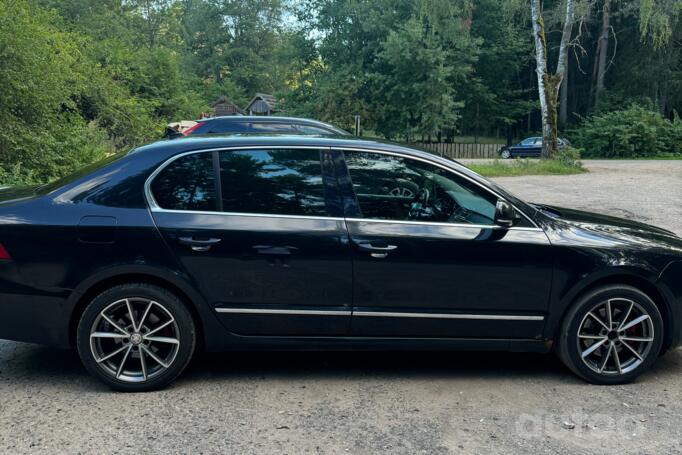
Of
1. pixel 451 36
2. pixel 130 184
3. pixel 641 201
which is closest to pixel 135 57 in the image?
pixel 451 36

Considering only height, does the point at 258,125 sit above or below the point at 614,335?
above

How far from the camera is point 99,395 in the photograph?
12.4ft

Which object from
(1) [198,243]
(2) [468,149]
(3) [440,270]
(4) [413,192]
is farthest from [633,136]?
(1) [198,243]

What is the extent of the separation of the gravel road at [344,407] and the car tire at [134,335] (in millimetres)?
127

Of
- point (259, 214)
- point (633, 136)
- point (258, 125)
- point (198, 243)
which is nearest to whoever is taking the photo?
point (198, 243)

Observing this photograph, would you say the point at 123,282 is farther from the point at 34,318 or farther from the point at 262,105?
the point at 262,105

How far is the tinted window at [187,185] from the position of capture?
12.7ft

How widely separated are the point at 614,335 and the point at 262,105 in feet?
177

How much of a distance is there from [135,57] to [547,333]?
31.0 metres

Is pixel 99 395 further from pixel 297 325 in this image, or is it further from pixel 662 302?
pixel 662 302

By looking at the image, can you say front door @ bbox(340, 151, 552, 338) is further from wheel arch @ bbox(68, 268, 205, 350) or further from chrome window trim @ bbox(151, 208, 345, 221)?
wheel arch @ bbox(68, 268, 205, 350)

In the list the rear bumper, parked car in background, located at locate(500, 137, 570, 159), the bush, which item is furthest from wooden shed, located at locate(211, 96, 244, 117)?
the rear bumper

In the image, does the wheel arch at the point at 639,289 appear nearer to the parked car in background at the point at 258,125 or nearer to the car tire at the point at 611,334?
the car tire at the point at 611,334

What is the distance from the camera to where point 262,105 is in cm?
5578
